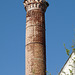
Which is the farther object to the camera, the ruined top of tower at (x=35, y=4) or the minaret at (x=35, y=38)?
the ruined top of tower at (x=35, y=4)

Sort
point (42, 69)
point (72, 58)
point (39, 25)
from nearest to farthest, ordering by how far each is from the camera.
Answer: point (72, 58) → point (42, 69) → point (39, 25)

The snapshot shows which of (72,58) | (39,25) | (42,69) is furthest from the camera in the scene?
(39,25)

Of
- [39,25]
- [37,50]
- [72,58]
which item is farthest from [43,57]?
[72,58]

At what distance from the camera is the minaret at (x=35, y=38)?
10883 millimetres

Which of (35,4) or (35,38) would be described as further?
(35,4)

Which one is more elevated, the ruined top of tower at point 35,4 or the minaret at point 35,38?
the ruined top of tower at point 35,4

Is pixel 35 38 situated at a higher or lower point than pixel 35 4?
lower

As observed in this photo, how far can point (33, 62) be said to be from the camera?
10875mm

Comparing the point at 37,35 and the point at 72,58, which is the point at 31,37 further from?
the point at 72,58

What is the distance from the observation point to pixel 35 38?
1130 cm

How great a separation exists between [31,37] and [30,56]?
91 cm

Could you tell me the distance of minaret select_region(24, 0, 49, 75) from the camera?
10883mm

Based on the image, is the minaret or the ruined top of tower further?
the ruined top of tower

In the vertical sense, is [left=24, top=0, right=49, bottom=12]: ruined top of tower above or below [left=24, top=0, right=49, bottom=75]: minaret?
above
